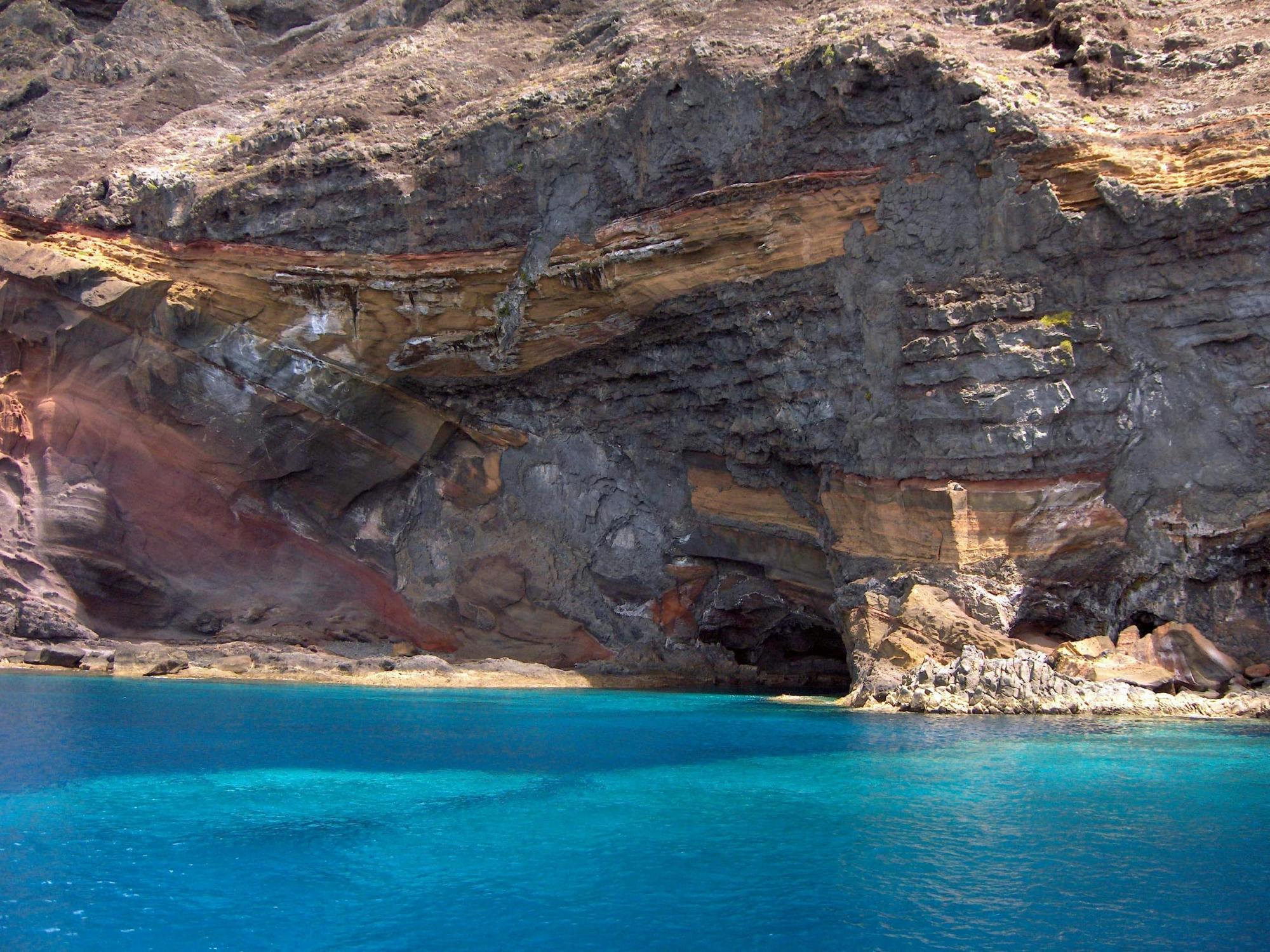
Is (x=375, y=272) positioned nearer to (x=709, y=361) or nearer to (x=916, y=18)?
(x=709, y=361)

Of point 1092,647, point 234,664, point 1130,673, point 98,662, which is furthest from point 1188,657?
point 98,662

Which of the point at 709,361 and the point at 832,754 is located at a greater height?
the point at 709,361

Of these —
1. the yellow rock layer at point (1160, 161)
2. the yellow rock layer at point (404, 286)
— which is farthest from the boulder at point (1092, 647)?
the yellow rock layer at point (404, 286)

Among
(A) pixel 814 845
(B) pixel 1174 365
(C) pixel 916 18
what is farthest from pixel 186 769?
(C) pixel 916 18

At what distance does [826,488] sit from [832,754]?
11524mm

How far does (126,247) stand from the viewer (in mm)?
28016

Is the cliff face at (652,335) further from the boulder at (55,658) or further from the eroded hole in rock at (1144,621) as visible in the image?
the boulder at (55,658)

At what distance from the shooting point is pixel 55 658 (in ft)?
83.7

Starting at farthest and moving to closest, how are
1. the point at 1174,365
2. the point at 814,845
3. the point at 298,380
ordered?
1. the point at 298,380
2. the point at 1174,365
3. the point at 814,845

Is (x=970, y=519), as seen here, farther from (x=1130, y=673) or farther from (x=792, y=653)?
(x=792, y=653)

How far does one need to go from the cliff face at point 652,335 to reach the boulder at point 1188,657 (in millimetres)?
807

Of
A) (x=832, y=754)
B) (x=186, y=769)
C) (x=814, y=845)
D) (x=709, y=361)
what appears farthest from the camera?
(x=709, y=361)

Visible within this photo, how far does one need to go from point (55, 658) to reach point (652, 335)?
18264 millimetres

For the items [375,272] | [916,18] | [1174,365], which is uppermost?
[916,18]
